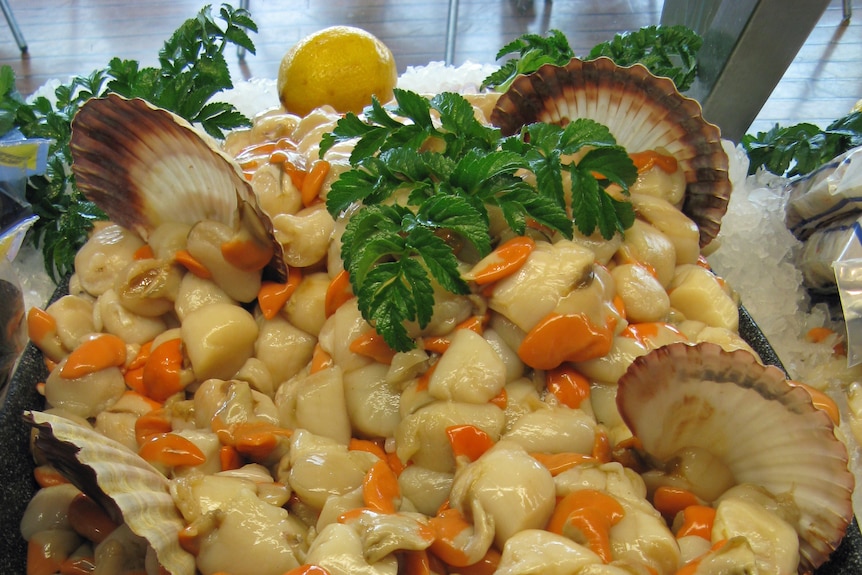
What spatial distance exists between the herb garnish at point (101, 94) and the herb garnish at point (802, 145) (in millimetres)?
1385

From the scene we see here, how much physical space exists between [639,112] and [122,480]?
1141 mm

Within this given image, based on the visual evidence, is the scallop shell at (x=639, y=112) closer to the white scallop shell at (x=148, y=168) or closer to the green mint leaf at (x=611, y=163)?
the green mint leaf at (x=611, y=163)

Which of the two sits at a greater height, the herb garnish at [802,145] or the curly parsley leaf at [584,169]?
the curly parsley leaf at [584,169]

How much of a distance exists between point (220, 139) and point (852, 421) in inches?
58.4

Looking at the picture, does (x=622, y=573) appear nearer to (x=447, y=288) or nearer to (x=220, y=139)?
(x=447, y=288)

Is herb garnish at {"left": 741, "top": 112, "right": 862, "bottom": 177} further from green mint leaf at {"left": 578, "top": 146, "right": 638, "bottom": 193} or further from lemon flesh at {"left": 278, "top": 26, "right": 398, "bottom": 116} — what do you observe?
lemon flesh at {"left": 278, "top": 26, "right": 398, "bottom": 116}

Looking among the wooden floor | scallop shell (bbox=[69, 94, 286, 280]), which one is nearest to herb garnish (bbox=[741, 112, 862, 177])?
scallop shell (bbox=[69, 94, 286, 280])

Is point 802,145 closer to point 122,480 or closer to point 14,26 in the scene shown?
point 122,480

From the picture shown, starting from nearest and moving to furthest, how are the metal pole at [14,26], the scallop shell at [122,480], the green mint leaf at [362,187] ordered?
1. the scallop shell at [122,480]
2. the green mint leaf at [362,187]
3. the metal pole at [14,26]

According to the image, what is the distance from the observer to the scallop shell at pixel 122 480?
0.84 metres

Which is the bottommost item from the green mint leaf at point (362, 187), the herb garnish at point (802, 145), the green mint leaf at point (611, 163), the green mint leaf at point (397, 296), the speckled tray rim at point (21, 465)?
the speckled tray rim at point (21, 465)

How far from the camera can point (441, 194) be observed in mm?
1060

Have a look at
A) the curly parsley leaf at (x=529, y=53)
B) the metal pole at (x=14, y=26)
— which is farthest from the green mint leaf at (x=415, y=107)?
the metal pole at (x=14, y=26)

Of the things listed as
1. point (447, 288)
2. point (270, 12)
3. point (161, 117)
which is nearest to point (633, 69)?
point (447, 288)
